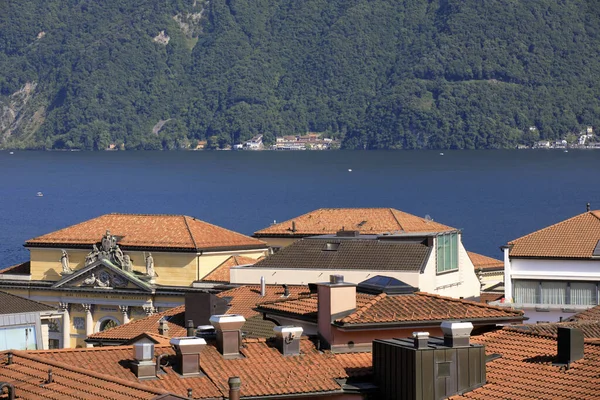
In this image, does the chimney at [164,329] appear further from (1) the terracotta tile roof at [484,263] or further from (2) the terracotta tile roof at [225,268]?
(1) the terracotta tile roof at [484,263]

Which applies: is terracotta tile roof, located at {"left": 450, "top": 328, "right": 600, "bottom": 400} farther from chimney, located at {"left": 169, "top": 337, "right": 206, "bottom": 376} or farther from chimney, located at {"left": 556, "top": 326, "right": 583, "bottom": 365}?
chimney, located at {"left": 169, "top": 337, "right": 206, "bottom": 376}

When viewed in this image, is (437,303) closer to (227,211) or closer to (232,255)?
(232,255)

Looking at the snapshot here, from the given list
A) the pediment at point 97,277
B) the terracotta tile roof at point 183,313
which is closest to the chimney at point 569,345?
the terracotta tile roof at point 183,313

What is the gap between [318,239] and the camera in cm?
5091

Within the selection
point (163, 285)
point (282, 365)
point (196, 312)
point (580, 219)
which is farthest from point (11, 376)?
point (163, 285)

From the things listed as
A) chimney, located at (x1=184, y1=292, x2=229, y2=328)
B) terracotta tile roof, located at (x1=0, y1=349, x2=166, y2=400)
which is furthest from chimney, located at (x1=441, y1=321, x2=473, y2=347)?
chimney, located at (x1=184, y1=292, x2=229, y2=328)

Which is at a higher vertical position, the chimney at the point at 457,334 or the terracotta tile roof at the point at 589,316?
the chimney at the point at 457,334

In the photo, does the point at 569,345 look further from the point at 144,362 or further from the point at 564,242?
the point at 564,242

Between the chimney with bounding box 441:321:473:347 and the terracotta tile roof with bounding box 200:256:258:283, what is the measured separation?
122 ft

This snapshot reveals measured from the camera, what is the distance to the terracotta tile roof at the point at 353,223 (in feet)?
212

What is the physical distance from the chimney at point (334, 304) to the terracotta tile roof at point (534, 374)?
78.0 inches

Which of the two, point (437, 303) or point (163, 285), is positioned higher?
point (437, 303)

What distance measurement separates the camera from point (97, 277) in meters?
63.3

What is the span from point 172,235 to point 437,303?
134ft
